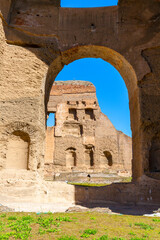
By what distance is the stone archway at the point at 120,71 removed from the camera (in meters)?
9.34

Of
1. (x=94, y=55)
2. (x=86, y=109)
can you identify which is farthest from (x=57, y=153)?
(x=94, y=55)

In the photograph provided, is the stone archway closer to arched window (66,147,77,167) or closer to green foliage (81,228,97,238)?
green foliage (81,228,97,238)

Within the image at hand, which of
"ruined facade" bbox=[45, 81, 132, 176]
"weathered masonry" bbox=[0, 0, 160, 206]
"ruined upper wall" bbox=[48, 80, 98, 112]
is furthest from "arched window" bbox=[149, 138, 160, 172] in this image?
"ruined upper wall" bbox=[48, 80, 98, 112]

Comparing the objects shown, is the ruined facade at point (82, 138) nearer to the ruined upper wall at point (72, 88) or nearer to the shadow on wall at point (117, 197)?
the ruined upper wall at point (72, 88)

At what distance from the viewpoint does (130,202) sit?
27.6 ft

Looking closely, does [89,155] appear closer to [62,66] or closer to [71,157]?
[71,157]

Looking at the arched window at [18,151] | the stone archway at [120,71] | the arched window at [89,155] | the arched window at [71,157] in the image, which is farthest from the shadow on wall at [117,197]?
the arched window at [89,155]

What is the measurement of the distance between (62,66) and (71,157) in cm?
1409

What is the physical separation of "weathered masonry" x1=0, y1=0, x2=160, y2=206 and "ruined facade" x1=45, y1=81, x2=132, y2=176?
527 inches

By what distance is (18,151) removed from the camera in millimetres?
8445

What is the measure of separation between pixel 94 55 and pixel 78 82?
51.1 ft

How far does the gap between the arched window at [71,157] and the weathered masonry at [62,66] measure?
13746 mm

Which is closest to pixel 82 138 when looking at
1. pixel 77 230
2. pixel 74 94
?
pixel 74 94

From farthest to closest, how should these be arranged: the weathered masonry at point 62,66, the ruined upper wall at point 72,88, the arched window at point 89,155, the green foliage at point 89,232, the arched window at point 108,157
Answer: the ruined upper wall at point 72,88
the arched window at point 108,157
the arched window at point 89,155
the weathered masonry at point 62,66
the green foliage at point 89,232
